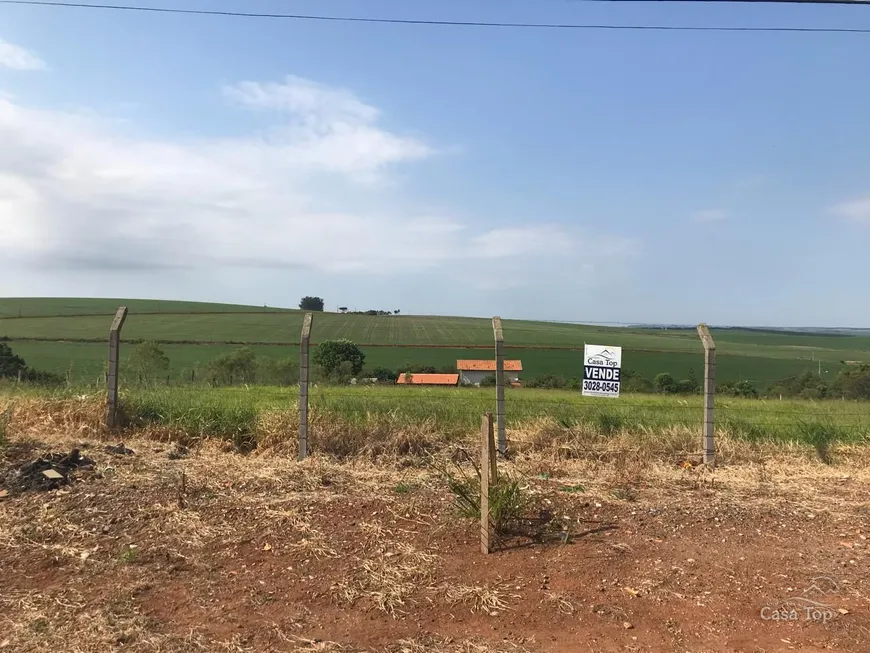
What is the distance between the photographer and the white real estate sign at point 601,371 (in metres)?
7.39

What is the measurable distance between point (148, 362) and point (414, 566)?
28.7ft

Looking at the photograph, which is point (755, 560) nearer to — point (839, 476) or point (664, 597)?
point (664, 597)

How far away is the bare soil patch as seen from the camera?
3.25 m

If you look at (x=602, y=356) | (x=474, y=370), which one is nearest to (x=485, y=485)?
(x=602, y=356)

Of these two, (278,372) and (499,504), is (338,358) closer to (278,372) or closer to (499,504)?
(278,372)

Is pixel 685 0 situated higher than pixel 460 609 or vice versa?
pixel 685 0

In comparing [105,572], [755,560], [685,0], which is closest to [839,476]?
[755,560]

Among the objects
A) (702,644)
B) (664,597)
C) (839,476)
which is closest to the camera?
(702,644)

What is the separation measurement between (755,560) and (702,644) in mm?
1317

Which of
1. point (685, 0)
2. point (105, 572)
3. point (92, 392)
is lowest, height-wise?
point (105, 572)

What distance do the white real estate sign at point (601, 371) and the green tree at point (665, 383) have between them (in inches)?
114

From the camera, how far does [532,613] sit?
3473 mm

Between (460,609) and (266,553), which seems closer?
(460,609)

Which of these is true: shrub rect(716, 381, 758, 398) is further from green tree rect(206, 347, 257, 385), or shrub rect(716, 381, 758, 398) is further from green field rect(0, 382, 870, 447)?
green tree rect(206, 347, 257, 385)
